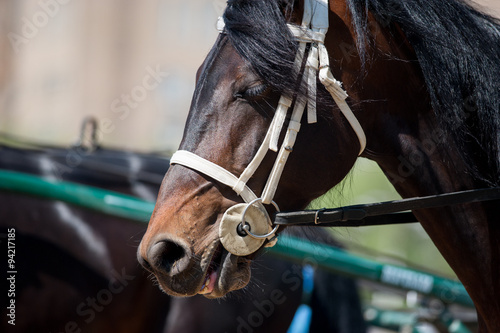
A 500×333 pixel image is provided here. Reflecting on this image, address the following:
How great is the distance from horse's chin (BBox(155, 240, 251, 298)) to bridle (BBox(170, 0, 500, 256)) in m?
0.04

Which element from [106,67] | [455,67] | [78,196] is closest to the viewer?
[455,67]

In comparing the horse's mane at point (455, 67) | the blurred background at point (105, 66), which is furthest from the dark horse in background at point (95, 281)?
the blurred background at point (105, 66)

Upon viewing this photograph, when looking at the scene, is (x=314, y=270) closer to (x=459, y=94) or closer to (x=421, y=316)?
(x=421, y=316)

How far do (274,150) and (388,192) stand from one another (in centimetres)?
461

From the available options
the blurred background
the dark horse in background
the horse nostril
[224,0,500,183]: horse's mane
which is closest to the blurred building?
the blurred background

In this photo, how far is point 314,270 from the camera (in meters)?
2.83

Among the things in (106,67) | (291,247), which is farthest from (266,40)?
(106,67)

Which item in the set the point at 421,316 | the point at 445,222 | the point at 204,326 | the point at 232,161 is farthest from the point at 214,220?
the point at 421,316

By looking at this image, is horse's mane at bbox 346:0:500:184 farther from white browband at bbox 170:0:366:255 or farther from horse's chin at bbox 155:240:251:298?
horse's chin at bbox 155:240:251:298

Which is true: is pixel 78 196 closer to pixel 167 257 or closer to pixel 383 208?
pixel 167 257

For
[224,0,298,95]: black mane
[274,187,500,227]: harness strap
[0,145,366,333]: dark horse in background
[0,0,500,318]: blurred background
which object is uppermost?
[224,0,298,95]: black mane

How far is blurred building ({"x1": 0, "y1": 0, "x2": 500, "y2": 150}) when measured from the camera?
32.9ft

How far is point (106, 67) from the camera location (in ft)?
35.6

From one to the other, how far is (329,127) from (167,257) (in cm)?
53
